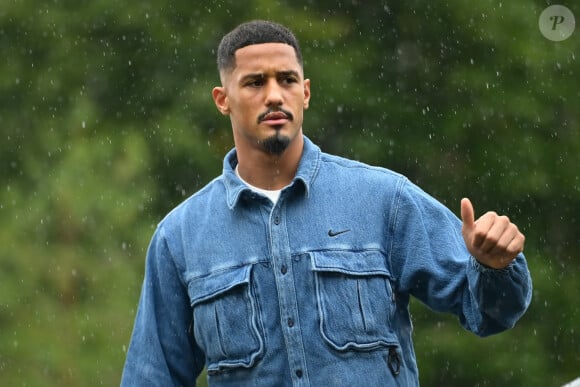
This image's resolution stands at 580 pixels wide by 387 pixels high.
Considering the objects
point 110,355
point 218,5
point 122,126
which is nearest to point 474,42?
point 218,5

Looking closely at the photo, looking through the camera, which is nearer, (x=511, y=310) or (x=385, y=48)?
(x=511, y=310)

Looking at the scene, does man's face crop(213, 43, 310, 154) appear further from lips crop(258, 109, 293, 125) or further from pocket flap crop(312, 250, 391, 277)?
pocket flap crop(312, 250, 391, 277)

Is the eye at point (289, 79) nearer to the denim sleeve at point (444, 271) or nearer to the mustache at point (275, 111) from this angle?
the mustache at point (275, 111)

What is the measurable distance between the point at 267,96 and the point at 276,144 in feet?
0.54

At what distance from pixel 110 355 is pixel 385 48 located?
10.1ft

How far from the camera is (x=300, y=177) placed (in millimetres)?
5293

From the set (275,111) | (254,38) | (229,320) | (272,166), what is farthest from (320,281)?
(254,38)

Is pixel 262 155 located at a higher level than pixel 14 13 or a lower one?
lower

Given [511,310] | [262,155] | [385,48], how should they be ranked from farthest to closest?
[385,48]
[262,155]
[511,310]

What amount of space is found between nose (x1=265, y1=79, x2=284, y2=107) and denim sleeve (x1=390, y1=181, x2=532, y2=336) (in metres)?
0.51

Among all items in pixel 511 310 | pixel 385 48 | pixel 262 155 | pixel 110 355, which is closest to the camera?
pixel 511 310

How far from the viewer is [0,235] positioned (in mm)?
11805

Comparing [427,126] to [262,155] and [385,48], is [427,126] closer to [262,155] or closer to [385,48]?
[385,48]

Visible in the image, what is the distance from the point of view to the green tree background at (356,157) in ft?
37.6
